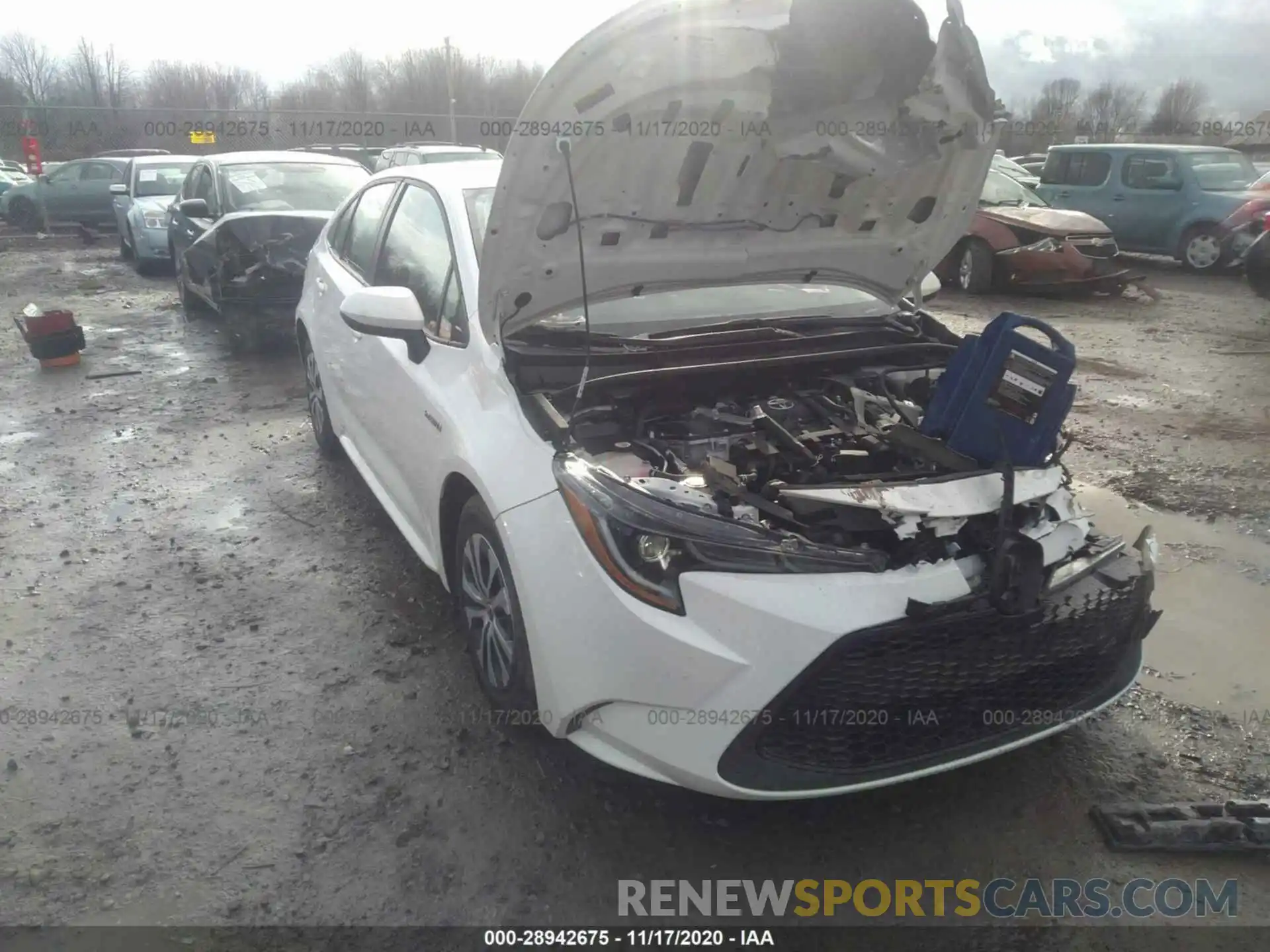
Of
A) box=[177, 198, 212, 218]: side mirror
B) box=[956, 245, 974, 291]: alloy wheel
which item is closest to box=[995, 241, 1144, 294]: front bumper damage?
box=[956, 245, 974, 291]: alloy wheel

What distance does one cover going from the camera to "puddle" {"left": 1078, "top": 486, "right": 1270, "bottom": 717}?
315 cm

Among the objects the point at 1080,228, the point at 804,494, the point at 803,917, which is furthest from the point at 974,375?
the point at 1080,228

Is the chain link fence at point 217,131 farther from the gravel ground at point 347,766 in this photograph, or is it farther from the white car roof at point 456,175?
the gravel ground at point 347,766

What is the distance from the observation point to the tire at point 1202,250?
11633 mm

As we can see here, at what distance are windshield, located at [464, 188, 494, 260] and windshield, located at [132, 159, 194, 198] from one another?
11.5 metres

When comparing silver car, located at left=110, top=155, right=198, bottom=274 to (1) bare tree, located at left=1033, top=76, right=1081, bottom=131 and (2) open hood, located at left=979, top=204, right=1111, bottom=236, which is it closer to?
(2) open hood, located at left=979, top=204, right=1111, bottom=236

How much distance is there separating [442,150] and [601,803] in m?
13.4

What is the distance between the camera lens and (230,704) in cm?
312

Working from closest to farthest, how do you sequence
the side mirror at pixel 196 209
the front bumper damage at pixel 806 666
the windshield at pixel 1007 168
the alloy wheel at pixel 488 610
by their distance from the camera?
the front bumper damage at pixel 806 666 < the alloy wheel at pixel 488 610 < the side mirror at pixel 196 209 < the windshield at pixel 1007 168

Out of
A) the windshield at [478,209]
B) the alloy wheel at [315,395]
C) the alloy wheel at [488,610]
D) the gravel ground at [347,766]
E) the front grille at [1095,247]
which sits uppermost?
the windshield at [478,209]

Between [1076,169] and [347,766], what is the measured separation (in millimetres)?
13326

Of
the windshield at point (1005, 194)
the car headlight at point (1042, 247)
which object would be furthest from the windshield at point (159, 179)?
the car headlight at point (1042, 247)

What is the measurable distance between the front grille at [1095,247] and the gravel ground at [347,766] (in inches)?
229

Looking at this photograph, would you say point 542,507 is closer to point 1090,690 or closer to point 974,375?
point 974,375
